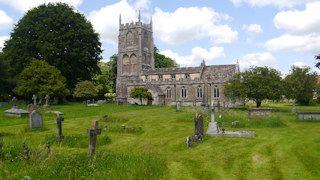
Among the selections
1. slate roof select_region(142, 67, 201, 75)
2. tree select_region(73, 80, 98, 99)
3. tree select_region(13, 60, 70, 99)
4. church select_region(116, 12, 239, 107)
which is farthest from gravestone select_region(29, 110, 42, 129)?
slate roof select_region(142, 67, 201, 75)

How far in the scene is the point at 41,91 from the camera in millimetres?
36125

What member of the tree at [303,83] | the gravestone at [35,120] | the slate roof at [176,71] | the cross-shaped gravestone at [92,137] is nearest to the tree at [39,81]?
the slate roof at [176,71]

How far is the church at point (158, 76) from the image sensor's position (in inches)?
1773

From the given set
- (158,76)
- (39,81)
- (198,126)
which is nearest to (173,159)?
(198,126)

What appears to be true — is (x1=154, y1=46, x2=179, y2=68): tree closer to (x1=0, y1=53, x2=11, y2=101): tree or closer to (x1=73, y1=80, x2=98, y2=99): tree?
(x1=73, y1=80, x2=98, y2=99): tree

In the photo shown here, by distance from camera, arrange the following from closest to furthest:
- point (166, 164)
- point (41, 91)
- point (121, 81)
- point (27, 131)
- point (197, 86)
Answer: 1. point (166, 164)
2. point (27, 131)
3. point (41, 91)
4. point (197, 86)
5. point (121, 81)

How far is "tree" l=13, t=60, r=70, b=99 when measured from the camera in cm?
3594

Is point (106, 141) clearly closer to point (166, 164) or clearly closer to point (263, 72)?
point (166, 164)

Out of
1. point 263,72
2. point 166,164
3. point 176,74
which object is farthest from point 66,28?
point 166,164

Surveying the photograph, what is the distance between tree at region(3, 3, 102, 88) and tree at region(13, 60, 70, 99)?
11.8 feet

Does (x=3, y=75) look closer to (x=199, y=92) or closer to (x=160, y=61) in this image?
(x=199, y=92)

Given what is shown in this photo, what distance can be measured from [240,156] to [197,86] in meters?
37.2

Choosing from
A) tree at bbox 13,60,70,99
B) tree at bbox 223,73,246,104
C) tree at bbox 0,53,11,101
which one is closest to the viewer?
tree at bbox 223,73,246,104

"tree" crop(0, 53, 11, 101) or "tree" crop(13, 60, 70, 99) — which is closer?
"tree" crop(0, 53, 11, 101)
